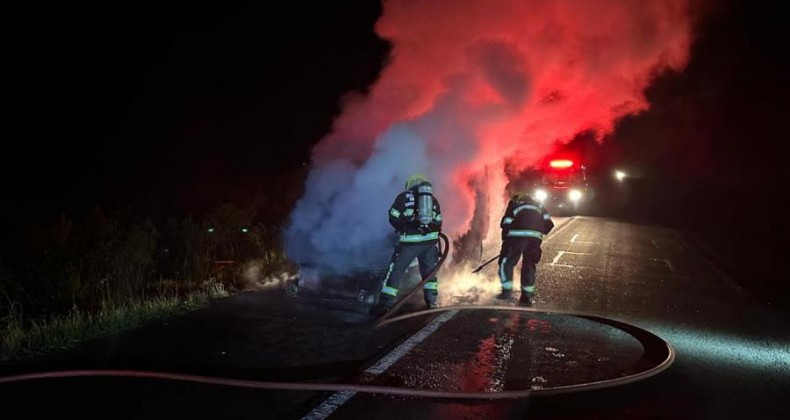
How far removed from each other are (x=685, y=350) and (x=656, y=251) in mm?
9804

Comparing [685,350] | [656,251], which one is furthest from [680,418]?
[656,251]

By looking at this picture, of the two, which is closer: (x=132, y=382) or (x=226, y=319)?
(x=132, y=382)

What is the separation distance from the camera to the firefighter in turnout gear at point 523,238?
818 centimetres

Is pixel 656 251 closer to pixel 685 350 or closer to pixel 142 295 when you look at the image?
pixel 685 350

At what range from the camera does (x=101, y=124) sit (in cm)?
2284

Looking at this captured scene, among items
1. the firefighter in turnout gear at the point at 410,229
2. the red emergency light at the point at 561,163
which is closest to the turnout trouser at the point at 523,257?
the firefighter in turnout gear at the point at 410,229

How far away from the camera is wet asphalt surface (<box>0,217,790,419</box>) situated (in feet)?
13.2

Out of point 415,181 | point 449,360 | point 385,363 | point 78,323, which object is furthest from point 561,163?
point 78,323

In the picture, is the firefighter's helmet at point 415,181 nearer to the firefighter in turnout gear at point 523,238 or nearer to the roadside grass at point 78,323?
the firefighter in turnout gear at point 523,238

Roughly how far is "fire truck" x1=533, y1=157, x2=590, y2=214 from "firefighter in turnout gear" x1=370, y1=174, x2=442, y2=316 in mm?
16481

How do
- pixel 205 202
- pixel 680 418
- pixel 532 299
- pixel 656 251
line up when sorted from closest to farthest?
pixel 680 418 → pixel 532 299 → pixel 656 251 → pixel 205 202

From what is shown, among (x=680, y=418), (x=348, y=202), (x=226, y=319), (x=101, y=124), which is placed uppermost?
(x=101, y=124)

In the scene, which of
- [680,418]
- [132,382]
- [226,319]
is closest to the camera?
[680,418]

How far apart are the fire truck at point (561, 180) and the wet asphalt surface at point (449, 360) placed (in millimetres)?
15530
